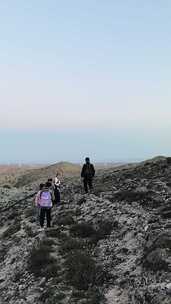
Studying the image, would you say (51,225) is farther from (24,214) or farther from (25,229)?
(24,214)

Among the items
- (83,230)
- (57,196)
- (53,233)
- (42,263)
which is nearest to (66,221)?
(53,233)

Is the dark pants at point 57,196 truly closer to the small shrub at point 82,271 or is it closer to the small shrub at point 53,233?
the small shrub at point 53,233

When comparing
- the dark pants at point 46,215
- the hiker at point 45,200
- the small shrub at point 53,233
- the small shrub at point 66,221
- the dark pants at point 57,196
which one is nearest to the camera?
the small shrub at point 53,233

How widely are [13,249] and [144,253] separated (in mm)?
9285

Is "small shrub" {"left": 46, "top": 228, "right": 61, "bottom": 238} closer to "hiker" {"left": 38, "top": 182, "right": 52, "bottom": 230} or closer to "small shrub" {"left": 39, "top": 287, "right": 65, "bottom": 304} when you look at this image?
"hiker" {"left": 38, "top": 182, "right": 52, "bottom": 230}

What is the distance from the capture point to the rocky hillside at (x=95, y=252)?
19750 millimetres

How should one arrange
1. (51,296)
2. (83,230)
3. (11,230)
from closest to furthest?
(51,296)
(83,230)
(11,230)

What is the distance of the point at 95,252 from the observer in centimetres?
2458

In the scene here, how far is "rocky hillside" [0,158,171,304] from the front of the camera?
64.8 ft

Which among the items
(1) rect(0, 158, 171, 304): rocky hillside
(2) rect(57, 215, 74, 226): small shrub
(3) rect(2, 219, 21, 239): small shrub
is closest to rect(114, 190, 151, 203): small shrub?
(1) rect(0, 158, 171, 304): rocky hillside

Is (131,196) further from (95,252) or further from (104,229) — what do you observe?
(95,252)

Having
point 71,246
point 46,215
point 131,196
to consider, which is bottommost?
point 71,246

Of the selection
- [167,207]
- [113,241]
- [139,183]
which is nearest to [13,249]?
[113,241]

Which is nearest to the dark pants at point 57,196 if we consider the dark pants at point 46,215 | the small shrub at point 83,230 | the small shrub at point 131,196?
the small shrub at point 131,196
